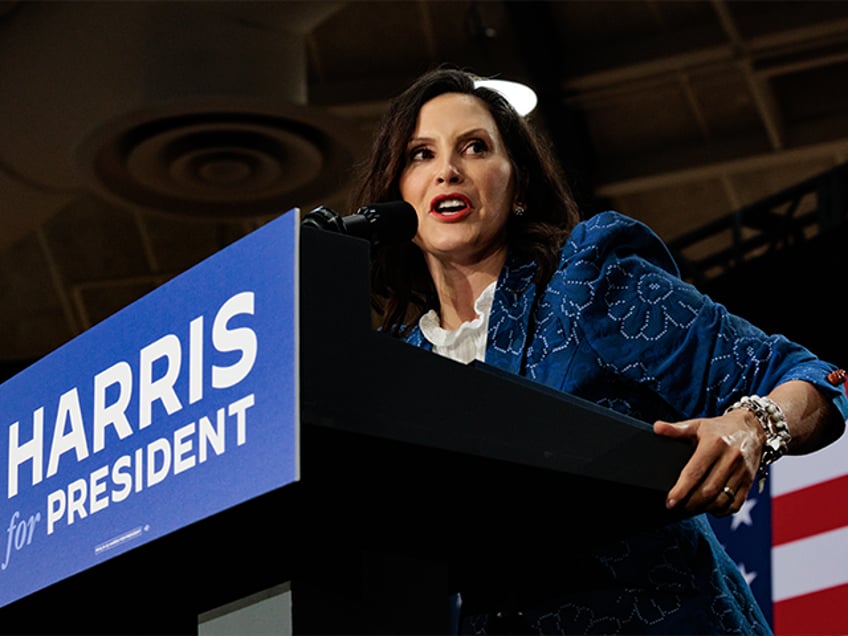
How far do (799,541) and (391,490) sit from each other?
154 centimetres

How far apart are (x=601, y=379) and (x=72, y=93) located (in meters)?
4.72

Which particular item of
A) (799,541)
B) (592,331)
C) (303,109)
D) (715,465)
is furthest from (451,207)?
(303,109)

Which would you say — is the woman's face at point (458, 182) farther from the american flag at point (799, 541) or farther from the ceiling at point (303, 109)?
the ceiling at point (303, 109)

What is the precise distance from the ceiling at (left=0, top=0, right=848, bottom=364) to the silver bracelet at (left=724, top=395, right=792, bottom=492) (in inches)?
137

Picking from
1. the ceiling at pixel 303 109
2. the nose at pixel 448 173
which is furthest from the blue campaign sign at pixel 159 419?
the ceiling at pixel 303 109

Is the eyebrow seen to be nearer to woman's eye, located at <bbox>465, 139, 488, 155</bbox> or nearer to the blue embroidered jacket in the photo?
woman's eye, located at <bbox>465, 139, 488, 155</bbox>

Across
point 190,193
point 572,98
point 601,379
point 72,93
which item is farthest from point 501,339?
point 572,98

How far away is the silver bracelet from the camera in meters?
1.42

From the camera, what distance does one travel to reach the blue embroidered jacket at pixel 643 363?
4.88 ft

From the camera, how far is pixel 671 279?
5.36ft

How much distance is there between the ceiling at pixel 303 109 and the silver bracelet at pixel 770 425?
11.4 feet

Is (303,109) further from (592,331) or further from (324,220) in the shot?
(324,220)

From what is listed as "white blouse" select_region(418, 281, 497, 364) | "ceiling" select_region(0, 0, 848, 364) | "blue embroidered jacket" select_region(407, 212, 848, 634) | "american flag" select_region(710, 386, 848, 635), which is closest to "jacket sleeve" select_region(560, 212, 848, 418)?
"blue embroidered jacket" select_region(407, 212, 848, 634)

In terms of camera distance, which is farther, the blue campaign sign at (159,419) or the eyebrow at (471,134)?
the eyebrow at (471,134)
